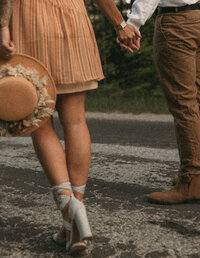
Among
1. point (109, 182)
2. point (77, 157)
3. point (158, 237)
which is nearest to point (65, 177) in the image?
point (77, 157)

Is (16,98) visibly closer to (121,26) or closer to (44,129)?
(44,129)

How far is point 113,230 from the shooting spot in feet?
8.20

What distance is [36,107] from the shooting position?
2.11 m

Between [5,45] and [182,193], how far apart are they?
1.62 meters

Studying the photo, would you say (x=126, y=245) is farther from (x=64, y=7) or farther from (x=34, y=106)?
(x=64, y=7)

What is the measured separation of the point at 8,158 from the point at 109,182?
143cm

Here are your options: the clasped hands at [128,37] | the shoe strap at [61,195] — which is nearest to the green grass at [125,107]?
the clasped hands at [128,37]

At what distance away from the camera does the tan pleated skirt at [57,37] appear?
212 centimetres

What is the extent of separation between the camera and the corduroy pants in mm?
2977

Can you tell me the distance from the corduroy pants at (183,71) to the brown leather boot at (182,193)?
5 centimetres

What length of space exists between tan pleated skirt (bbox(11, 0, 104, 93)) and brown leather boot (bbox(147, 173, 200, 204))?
3.64ft

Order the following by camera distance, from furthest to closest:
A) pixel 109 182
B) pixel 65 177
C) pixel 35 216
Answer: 1. pixel 109 182
2. pixel 35 216
3. pixel 65 177

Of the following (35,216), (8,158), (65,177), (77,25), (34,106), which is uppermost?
(77,25)

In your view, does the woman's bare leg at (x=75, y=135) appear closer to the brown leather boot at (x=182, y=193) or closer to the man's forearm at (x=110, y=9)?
the man's forearm at (x=110, y=9)
